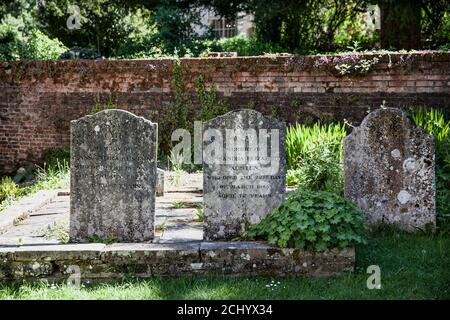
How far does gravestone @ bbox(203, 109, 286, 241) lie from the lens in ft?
20.0

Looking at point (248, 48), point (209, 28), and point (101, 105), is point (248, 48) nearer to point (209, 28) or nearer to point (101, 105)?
point (209, 28)

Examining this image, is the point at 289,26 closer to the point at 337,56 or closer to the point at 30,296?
the point at 337,56

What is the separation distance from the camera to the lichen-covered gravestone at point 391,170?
6680 mm

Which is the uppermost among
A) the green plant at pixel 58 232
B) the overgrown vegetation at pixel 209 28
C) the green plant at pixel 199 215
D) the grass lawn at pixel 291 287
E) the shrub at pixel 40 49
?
the overgrown vegetation at pixel 209 28

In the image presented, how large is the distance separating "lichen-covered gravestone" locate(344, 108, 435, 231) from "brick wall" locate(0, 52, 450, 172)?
483 cm

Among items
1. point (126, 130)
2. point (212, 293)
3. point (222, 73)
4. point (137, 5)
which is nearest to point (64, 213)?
point (126, 130)

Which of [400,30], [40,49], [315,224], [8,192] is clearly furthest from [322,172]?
[40,49]

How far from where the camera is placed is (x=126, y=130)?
19.7ft

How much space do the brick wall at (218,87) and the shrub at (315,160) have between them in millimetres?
1738

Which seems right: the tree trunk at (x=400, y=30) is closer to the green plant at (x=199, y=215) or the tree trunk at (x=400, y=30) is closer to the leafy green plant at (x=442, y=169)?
the leafy green plant at (x=442, y=169)

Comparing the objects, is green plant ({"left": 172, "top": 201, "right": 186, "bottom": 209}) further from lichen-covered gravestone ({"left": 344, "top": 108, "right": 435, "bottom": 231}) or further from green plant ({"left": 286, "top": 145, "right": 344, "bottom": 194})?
lichen-covered gravestone ({"left": 344, "top": 108, "right": 435, "bottom": 231})

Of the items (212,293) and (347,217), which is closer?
(212,293)

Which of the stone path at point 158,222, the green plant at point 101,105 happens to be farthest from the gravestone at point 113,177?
the green plant at point 101,105

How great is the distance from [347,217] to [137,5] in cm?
1261
